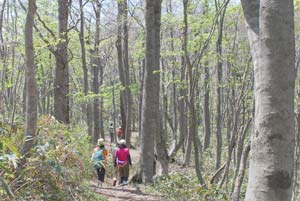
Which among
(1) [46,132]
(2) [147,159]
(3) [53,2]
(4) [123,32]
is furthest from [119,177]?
(3) [53,2]

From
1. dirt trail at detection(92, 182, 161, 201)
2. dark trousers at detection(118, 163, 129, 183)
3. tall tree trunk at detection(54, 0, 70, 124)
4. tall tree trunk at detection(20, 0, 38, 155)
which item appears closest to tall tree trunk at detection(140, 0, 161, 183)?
dark trousers at detection(118, 163, 129, 183)

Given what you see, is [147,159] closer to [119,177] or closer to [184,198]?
[119,177]

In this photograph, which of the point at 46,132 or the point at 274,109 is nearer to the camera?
the point at 274,109

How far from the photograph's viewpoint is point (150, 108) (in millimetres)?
9484

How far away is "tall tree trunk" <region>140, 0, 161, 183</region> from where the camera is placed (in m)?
9.37

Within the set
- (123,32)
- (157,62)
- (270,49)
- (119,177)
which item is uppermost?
(123,32)

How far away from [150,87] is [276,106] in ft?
24.8

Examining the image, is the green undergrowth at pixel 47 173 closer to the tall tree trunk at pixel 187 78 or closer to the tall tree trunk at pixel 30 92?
the tall tree trunk at pixel 30 92

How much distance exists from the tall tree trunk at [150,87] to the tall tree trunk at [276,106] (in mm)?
7471

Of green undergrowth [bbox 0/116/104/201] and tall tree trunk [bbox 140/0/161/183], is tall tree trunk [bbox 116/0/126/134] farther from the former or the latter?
green undergrowth [bbox 0/116/104/201]

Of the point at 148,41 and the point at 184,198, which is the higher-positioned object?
the point at 148,41

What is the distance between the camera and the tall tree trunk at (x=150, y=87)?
9367 millimetres

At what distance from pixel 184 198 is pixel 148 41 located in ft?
13.2

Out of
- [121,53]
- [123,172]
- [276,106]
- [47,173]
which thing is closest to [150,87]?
[123,172]
